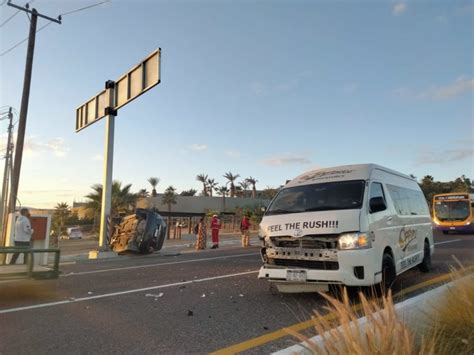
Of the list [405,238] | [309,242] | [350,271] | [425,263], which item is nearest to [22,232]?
[309,242]

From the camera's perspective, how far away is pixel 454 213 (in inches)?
1012

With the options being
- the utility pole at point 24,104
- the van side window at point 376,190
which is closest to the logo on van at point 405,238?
the van side window at point 376,190

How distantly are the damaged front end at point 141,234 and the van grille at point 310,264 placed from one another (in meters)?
11.4

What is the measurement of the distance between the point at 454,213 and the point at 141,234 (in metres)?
20.3

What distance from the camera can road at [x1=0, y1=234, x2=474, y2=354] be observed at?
4.33 metres

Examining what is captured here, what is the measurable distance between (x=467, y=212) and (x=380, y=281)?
2321 centimetres

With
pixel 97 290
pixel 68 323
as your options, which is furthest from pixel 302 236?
pixel 97 290

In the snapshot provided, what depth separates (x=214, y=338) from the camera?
4.49 m

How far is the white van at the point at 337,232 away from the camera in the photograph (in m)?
5.62

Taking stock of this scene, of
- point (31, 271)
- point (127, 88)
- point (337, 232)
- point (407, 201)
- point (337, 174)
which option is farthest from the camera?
point (127, 88)

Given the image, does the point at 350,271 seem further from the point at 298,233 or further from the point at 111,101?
the point at 111,101

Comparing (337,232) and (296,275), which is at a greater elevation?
(337,232)

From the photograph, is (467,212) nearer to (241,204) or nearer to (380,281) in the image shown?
(380,281)

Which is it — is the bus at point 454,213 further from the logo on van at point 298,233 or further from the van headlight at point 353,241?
the logo on van at point 298,233
